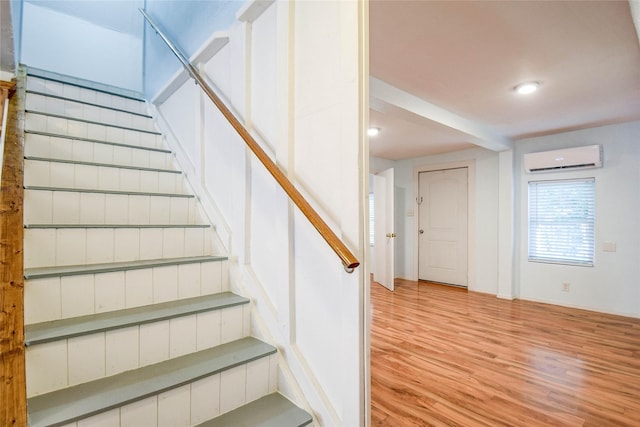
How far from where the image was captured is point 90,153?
2.22m

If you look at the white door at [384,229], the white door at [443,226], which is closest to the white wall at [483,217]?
the white door at [443,226]

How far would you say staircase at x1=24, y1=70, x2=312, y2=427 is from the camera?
1114 mm

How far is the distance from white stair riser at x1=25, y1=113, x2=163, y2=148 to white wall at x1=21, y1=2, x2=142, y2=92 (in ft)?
5.50

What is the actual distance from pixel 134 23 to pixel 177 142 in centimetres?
260

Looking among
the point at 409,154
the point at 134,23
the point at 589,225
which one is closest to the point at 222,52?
the point at 134,23

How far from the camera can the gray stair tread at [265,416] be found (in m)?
1.24

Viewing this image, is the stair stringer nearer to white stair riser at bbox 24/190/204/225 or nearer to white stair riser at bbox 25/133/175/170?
white stair riser at bbox 24/190/204/225

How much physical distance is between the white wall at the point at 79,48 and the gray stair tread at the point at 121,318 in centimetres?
355

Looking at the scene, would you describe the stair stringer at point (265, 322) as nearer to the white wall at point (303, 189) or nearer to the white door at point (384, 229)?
the white wall at point (303, 189)

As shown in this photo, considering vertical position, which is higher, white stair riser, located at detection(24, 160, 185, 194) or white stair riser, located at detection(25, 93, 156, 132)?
white stair riser, located at detection(25, 93, 156, 132)

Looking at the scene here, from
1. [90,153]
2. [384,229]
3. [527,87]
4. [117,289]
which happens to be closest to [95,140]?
[90,153]

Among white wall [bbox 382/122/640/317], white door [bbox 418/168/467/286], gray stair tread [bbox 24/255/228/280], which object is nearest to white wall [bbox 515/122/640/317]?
white wall [bbox 382/122/640/317]

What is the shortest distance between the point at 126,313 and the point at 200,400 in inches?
21.0

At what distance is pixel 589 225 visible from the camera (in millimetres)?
3918
